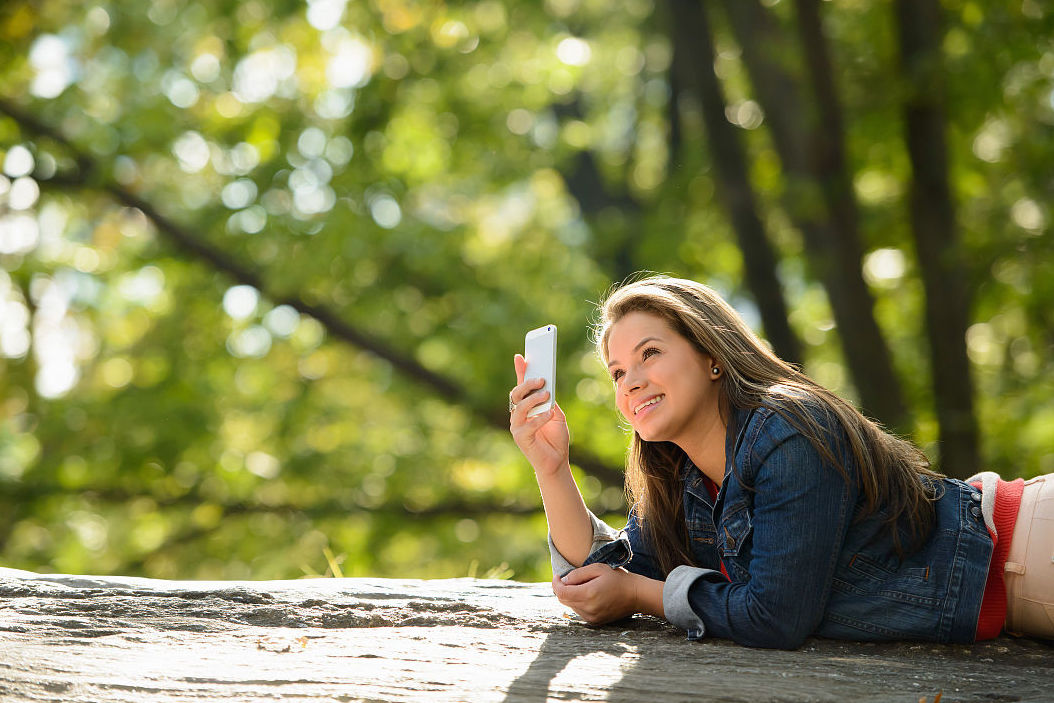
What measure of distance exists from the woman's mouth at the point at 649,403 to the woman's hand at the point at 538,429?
7.6 inches

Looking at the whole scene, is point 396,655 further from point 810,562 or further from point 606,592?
point 810,562

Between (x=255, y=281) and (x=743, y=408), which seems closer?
(x=743, y=408)

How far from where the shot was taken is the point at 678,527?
2.83m

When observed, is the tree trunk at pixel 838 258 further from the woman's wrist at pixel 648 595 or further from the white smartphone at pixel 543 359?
the woman's wrist at pixel 648 595

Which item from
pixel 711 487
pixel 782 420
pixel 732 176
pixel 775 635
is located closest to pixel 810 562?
pixel 775 635

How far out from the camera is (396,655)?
7.65 ft

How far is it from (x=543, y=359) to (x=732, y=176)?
4.91 meters

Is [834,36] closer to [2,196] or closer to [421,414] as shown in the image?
[421,414]

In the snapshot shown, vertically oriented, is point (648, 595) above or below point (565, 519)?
below

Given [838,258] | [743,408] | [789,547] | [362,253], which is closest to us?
[789,547]

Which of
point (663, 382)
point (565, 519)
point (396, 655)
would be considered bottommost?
point (396, 655)

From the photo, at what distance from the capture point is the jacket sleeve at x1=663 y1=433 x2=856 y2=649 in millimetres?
2275

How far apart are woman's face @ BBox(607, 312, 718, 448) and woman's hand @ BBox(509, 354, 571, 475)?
19 centimetres

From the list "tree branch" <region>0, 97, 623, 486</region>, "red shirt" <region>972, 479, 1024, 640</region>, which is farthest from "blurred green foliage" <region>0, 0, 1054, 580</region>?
"red shirt" <region>972, 479, 1024, 640</region>
